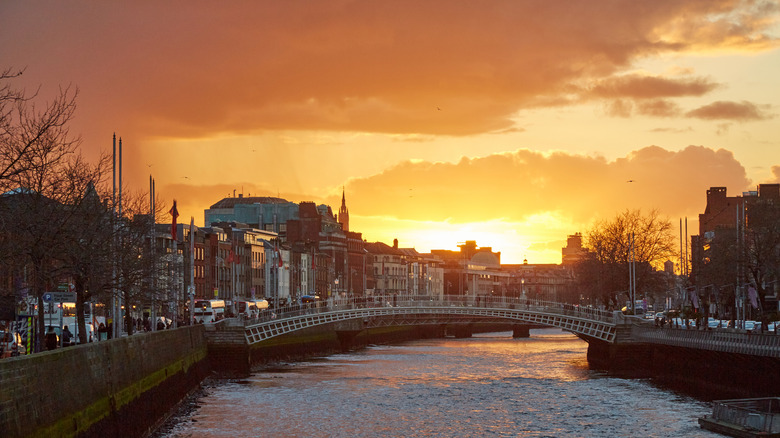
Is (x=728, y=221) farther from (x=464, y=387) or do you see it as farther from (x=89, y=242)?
(x=89, y=242)

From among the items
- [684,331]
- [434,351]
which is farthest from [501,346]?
[684,331]

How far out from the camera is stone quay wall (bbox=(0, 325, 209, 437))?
76.7 ft

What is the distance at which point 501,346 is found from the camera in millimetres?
119188

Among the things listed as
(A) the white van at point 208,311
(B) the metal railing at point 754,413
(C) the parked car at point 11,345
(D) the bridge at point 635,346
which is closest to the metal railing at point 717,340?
(D) the bridge at point 635,346

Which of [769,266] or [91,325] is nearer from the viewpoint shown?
[91,325]

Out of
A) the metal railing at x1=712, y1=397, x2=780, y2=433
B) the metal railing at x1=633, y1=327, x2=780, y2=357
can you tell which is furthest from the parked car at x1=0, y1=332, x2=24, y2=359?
the metal railing at x1=633, y1=327, x2=780, y2=357

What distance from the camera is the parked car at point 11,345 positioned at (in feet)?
140

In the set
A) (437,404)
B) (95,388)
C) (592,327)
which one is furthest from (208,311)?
(95,388)

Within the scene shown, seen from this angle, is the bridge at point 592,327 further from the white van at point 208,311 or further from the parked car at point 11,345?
the parked car at point 11,345

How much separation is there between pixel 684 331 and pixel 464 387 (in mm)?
12993

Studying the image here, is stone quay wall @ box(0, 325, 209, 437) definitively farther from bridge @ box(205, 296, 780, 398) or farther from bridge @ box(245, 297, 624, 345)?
bridge @ box(245, 297, 624, 345)

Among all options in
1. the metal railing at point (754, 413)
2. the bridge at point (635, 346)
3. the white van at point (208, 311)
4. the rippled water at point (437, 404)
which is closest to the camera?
the metal railing at point (754, 413)

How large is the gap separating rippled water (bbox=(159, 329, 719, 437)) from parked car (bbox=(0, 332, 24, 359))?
6.17 meters

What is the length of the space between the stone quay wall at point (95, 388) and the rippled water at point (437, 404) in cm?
161
